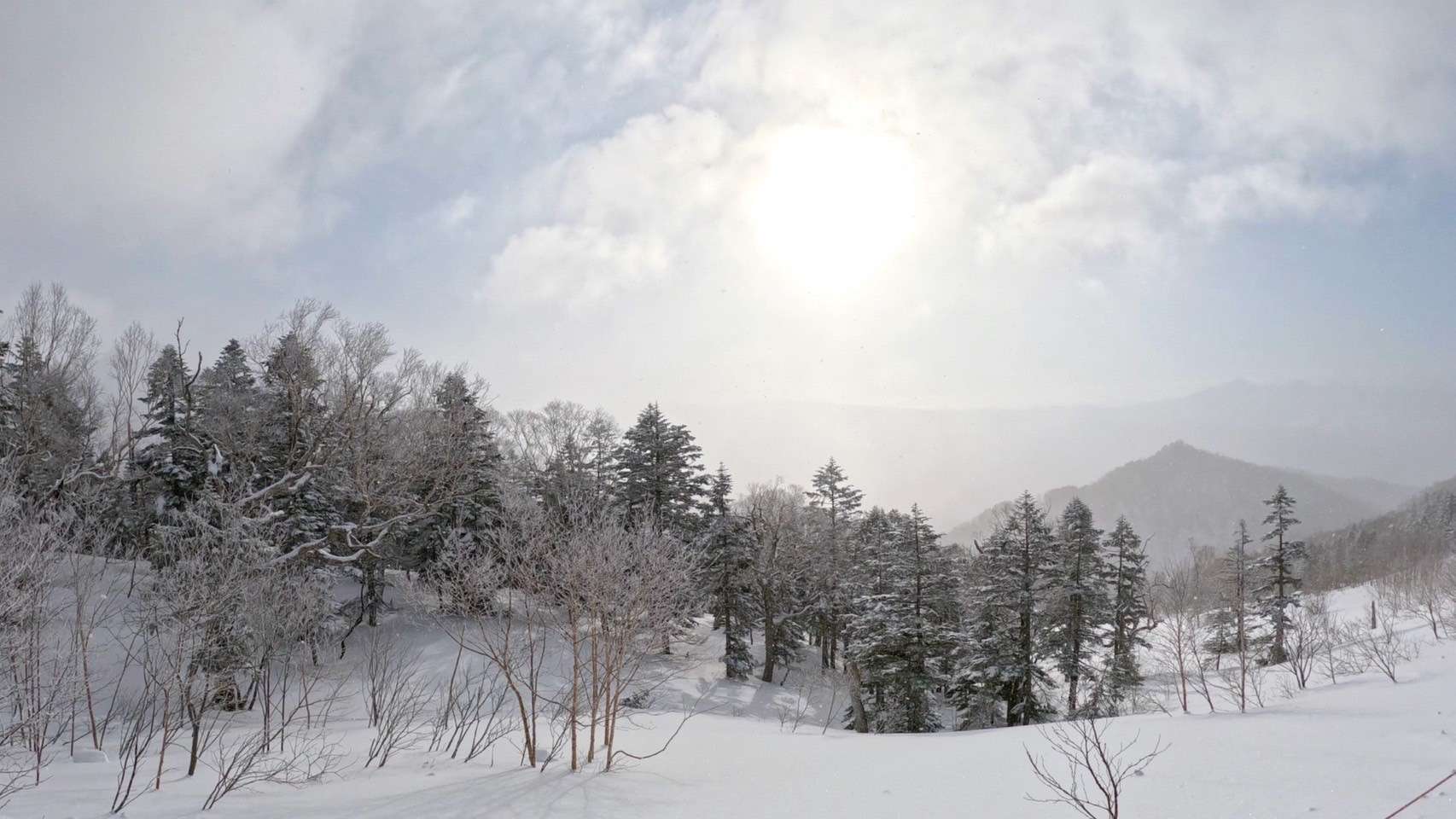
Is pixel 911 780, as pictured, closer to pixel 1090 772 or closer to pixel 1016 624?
pixel 1090 772

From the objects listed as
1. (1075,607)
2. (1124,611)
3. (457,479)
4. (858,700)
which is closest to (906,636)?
(858,700)

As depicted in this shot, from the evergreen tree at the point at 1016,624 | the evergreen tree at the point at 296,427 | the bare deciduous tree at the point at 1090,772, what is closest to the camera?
the bare deciduous tree at the point at 1090,772

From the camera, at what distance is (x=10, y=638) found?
1241 cm

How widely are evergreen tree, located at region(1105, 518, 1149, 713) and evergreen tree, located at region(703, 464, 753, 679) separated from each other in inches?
637

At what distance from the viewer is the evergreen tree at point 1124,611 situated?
95.9 feet

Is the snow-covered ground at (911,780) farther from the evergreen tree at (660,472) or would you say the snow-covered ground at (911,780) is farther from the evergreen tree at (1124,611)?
the evergreen tree at (660,472)

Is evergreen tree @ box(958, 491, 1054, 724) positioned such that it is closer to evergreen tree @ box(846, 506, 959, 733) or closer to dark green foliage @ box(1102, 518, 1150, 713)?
evergreen tree @ box(846, 506, 959, 733)

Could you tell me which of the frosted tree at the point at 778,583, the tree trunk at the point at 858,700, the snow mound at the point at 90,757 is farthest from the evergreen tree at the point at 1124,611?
the snow mound at the point at 90,757

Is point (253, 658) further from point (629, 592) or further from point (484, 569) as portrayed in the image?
point (629, 592)

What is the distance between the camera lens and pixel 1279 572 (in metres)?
34.1

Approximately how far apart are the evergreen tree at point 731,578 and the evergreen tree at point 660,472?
1.60 meters

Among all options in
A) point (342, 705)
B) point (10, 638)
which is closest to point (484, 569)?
point (10, 638)

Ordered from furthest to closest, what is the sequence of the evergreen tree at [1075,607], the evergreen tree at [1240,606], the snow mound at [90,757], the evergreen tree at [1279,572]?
1. the evergreen tree at [1279,572]
2. the evergreen tree at [1075,607]
3. the evergreen tree at [1240,606]
4. the snow mound at [90,757]

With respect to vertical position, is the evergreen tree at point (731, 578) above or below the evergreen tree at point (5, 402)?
below
